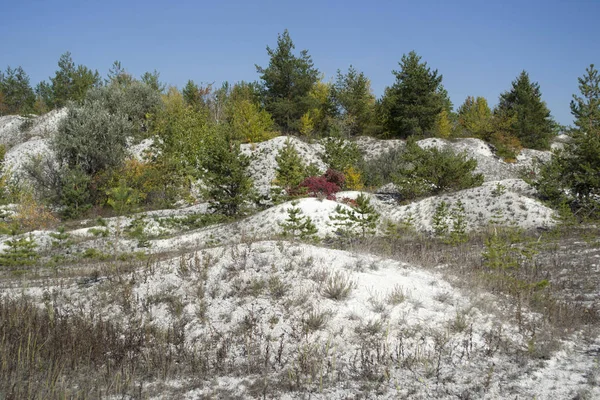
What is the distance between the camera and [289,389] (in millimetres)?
4684

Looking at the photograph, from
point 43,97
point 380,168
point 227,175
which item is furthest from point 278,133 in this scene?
point 43,97

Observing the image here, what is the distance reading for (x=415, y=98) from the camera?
38875 millimetres

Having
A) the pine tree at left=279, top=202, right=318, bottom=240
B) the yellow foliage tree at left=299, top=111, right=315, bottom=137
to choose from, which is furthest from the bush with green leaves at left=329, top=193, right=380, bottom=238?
the yellow foliage tree at left=299, top=111, right=315, bottom=137

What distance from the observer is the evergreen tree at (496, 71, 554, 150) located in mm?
42562

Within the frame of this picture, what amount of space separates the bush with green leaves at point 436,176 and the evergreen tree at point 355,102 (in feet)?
58.9

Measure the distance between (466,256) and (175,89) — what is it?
170 feet

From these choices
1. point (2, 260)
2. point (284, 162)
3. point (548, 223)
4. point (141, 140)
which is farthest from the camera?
point (141, 140)

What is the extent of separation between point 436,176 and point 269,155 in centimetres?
1384

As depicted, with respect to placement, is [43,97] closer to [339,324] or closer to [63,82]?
[63,82]

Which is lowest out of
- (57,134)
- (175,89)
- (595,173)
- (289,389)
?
(289,389)

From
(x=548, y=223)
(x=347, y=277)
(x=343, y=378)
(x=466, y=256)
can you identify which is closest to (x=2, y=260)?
(x=347, y=277)

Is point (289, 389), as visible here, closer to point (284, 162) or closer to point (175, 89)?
point (284, 162)

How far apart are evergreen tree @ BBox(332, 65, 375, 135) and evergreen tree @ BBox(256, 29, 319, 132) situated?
2970 millimetres

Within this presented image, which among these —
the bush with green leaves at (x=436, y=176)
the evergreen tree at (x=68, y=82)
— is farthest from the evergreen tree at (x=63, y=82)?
the bush with green leaves at (x=436, y=176)
